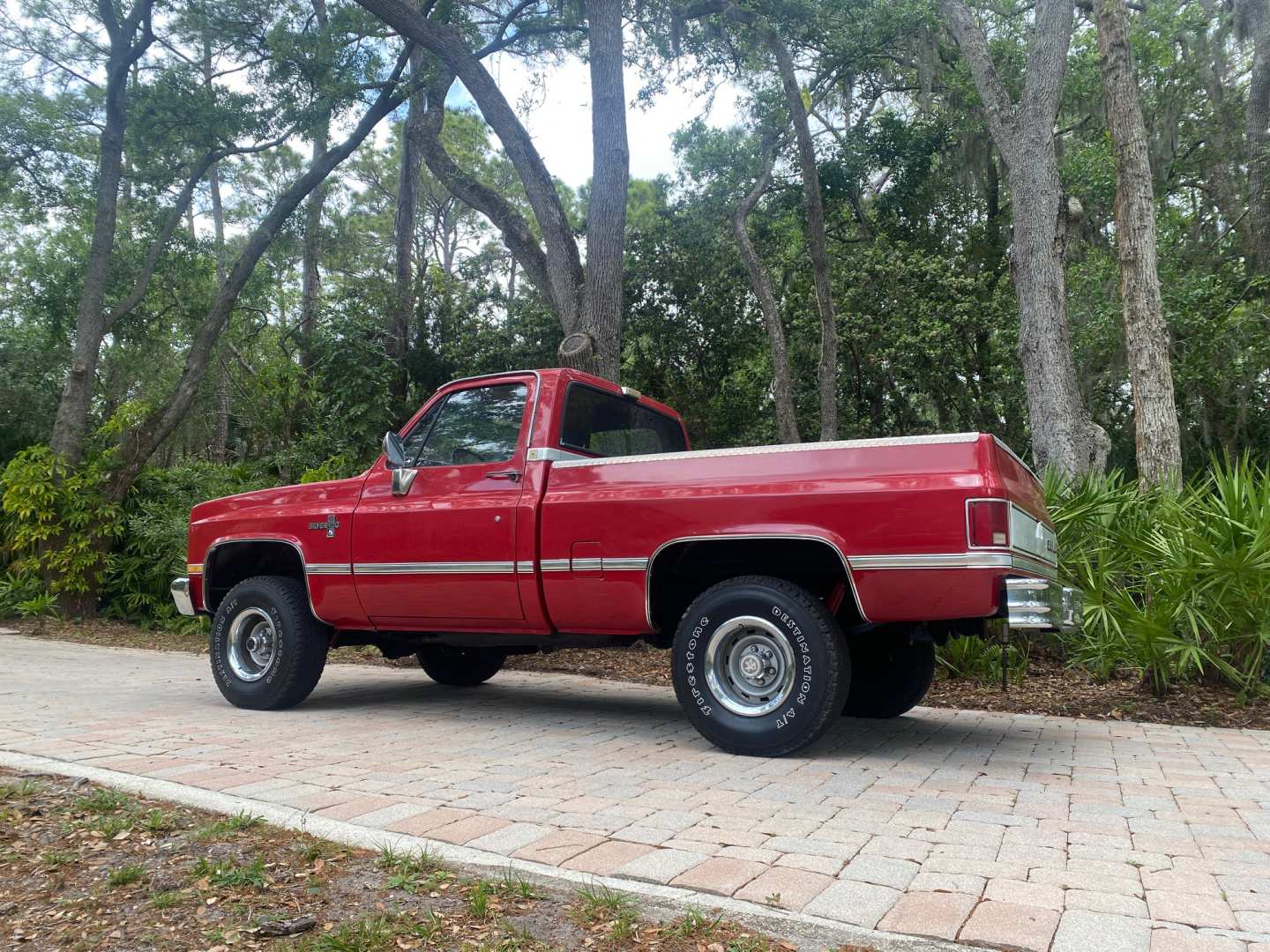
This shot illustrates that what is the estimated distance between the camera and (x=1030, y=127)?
1063 centimetres

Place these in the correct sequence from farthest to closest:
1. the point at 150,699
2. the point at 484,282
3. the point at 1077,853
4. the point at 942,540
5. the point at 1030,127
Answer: the point at 484,282 < the point at 1030,127 < the point at 150,699 < the point at 942,540 < the point at 1077,853

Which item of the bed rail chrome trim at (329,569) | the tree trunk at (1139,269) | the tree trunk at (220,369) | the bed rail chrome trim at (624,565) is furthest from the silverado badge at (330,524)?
the tree trunk at (220,369)

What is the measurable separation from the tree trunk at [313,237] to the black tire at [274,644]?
10.00m

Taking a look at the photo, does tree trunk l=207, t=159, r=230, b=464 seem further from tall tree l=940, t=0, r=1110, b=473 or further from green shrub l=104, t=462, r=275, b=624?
tall tree l=940, t=0, r=1110, b=473

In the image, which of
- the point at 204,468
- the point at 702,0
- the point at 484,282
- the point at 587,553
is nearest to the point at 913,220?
the point at 702,0

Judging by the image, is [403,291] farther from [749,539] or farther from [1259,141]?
[1259,141]

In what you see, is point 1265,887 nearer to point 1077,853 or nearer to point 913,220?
point 1077,853

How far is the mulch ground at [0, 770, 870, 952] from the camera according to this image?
2.54 metres

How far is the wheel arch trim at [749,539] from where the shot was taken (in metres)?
4.55

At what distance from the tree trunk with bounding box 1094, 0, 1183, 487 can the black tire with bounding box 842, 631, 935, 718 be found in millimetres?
4244

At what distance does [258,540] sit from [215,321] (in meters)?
9.92

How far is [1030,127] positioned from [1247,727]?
7330 millimetres

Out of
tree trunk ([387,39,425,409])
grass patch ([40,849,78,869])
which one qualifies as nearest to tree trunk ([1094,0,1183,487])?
grass patch ([40,849,78,869])

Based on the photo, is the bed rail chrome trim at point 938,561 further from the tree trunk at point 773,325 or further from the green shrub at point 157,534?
the tree trunk at point 773,325
